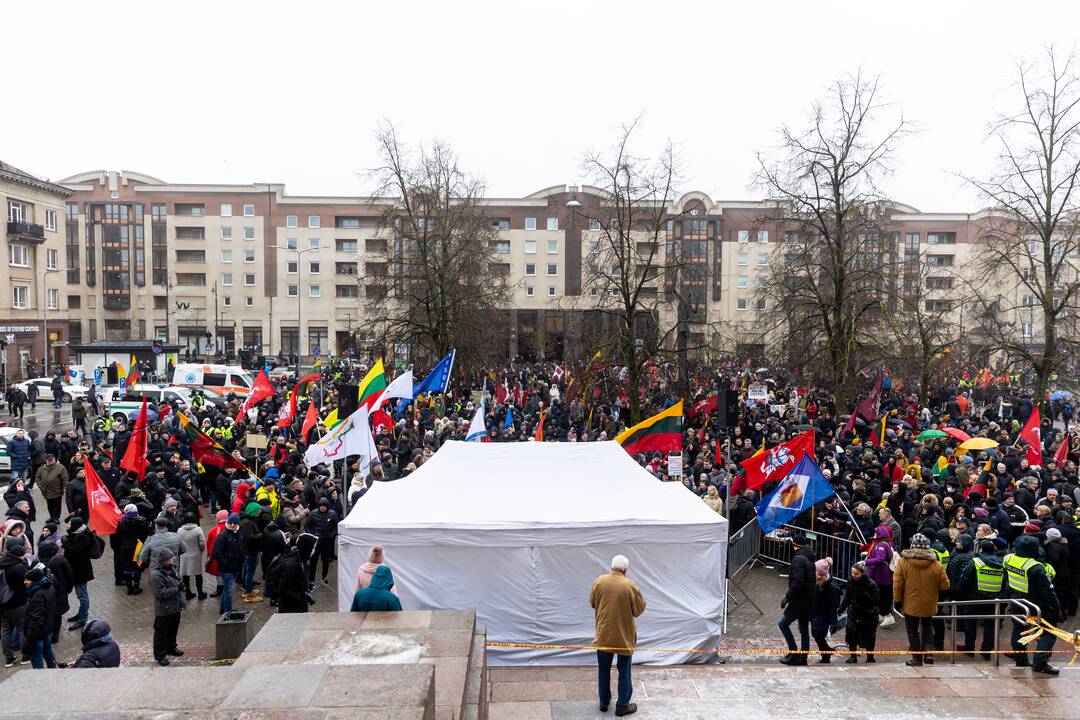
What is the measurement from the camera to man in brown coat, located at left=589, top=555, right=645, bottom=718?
7.45m

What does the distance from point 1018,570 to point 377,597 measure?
24.1 feet

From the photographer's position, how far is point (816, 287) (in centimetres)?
2733

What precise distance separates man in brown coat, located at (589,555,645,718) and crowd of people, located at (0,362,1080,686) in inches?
81.6

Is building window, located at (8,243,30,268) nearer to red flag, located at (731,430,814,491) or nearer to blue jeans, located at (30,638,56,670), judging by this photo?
blue jeans, located at (30,638,56,670)

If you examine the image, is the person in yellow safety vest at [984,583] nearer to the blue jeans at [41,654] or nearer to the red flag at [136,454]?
the blue jeans at [41,654]

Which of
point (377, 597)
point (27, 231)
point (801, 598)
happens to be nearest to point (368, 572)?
point (377, 597)

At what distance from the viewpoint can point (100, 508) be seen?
1213 cm

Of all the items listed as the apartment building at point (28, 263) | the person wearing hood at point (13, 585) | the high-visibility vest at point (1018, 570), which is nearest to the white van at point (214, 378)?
the apartment building at point (28, 263)

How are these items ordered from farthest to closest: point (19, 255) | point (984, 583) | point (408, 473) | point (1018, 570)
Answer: point (19, 255) → point (408, 473) → point (984, 583) → point (1018, 570)

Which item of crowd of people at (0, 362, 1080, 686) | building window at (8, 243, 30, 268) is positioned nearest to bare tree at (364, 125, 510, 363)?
crowd of people at (0, 362, 1080, 686)

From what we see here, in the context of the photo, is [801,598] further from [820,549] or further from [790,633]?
[820,549]

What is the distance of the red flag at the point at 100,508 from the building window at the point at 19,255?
50.1 meters

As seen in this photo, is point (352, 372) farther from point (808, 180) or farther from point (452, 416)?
point (808, 180)

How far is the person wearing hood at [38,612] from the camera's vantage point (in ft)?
28.8
